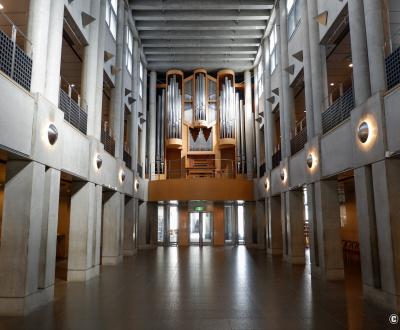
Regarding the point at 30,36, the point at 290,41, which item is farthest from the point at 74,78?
the point at 290,41

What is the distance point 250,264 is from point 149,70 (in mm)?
14964

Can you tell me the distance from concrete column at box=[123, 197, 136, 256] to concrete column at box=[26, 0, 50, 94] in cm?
1039

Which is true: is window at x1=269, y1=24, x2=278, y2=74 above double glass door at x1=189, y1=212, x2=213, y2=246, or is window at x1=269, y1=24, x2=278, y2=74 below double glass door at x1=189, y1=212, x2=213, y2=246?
above

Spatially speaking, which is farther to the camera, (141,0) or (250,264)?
(141,0)

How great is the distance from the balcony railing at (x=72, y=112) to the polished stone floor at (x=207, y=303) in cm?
430

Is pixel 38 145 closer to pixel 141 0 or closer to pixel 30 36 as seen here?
pixel 30 36

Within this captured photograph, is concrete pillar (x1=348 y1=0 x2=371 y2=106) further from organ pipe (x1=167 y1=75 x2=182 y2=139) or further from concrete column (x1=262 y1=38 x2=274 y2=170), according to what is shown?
organ pipe (x1=167 y1=75 x2=182 y2=139)

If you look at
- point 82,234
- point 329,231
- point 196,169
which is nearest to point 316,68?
point 329,231

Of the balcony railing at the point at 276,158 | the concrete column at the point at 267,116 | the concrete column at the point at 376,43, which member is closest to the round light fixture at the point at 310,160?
the concrete column at the point at 376,43

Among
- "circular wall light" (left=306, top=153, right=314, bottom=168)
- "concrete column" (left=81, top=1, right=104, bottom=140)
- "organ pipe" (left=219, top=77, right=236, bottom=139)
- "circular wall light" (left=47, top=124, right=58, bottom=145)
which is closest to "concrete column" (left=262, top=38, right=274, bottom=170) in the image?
"organ pipe" (left=219, top=77, right=236, bottom=139)

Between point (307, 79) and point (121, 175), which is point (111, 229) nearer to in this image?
point (121, 175)

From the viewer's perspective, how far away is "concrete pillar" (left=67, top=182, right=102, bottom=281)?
385 inches

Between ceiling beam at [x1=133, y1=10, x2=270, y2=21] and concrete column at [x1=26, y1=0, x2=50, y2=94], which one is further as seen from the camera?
ceiling beam at [x1=133, y1=10, x2=270, y2=21]

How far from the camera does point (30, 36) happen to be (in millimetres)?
7121
